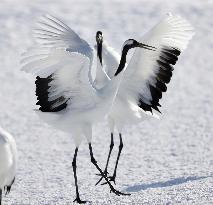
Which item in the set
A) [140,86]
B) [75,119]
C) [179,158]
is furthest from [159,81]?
[179,158]

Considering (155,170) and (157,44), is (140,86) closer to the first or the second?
(157,44)

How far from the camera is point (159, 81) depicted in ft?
27.5

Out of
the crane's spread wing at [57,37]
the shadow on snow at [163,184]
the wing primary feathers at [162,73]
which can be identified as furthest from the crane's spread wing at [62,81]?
the shadow on snow at [163,184]

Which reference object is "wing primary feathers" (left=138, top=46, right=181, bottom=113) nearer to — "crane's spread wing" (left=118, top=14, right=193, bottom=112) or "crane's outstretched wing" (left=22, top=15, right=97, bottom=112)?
"crane's spread wing" (left=118, top=14, right=193, bottom=112)

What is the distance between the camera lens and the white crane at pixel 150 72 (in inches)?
324

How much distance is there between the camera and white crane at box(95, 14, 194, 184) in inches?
324

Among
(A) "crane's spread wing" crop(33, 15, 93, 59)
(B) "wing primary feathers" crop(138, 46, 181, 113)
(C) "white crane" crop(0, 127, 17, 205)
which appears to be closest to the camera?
(C) "white crane" crop(0, 127, 17, 205)

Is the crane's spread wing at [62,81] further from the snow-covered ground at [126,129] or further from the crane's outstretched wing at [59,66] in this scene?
the snow-covered ground at [126,129]

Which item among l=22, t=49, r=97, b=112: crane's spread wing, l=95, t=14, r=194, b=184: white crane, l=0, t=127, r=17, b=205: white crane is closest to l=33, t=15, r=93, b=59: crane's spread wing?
l=22, t=49, r=97, b=112: crane's spread wing

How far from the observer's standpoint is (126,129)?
12.3m

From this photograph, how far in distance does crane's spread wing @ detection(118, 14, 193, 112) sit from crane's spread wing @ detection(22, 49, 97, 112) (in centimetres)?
101

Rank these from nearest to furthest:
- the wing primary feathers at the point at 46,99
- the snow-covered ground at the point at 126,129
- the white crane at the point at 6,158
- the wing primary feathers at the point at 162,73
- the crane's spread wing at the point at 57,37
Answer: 1. the white crane at the point at 6,158
2. the crane's spread wing at the point at 57,37
3. the wing primary feathers at the point at 46,99
4. the snow-covered ground at the point at 126,129
5. the wing primary feathers at the point at 162,73

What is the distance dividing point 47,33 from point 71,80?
0.49 m

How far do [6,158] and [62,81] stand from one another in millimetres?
978
